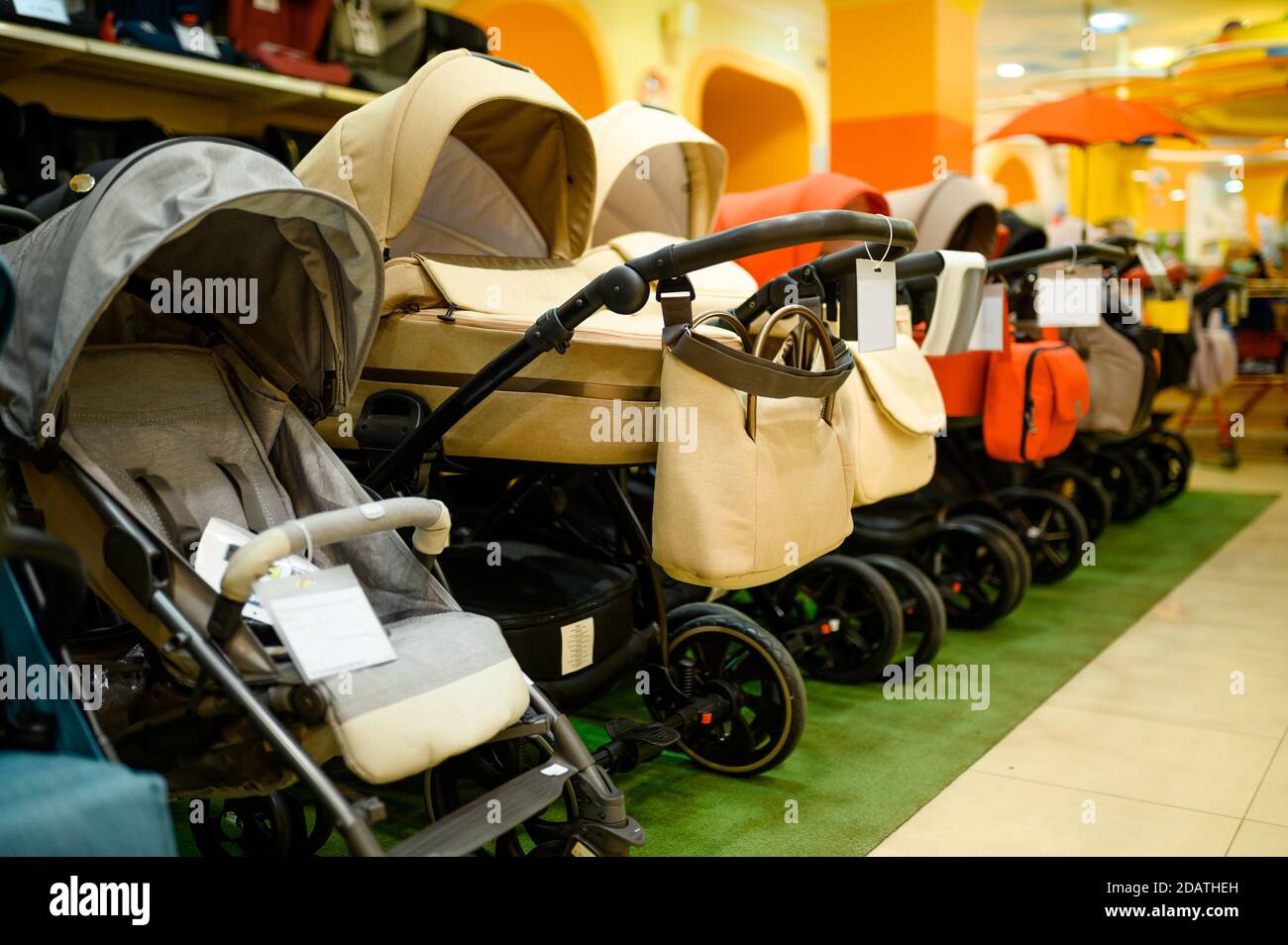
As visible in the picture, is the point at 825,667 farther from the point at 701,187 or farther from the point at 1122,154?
the point at 1122,154

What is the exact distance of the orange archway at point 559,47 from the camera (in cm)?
616

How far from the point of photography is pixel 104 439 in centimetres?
188

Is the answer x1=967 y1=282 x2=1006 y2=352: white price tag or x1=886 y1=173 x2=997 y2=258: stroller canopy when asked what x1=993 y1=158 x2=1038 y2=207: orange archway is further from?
x1=967 y1=282 x2=1006 y2=352: white price tag

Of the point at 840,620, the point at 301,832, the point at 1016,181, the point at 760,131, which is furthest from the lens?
the point at 1016,181

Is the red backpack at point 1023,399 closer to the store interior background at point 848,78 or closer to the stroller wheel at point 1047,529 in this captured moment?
the stroller wheel at point 1047,529

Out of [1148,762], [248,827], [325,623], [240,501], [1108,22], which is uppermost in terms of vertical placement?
[1108,22]

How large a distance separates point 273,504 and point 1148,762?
1.93m

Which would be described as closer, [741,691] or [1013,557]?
[741,691]

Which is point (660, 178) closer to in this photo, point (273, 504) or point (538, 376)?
point (538, 376)

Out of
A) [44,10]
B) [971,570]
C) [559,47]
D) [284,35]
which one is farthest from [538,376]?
[559,47]

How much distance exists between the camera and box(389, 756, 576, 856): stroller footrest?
1.48 m

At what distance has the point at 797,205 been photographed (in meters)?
3.43

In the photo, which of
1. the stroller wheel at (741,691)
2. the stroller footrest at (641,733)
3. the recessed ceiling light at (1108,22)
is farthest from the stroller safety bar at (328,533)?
the recessed ceiling light at (1108,22)

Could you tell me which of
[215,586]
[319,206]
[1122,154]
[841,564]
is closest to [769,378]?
[319,206]
